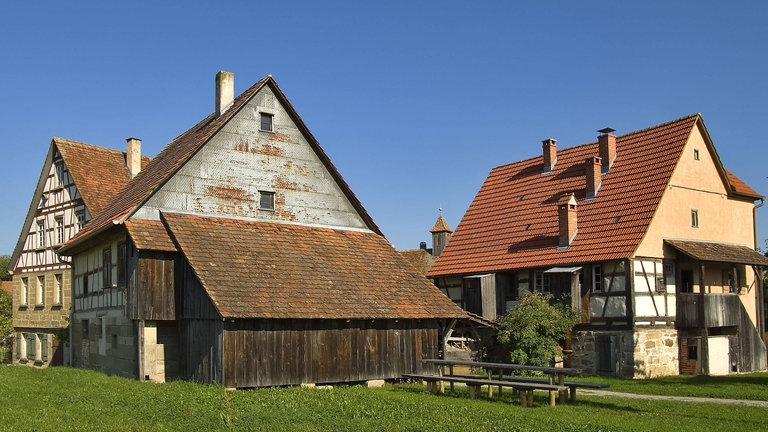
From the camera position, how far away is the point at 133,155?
124ft

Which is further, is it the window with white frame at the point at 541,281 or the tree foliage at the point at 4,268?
the tree foliage at the point at 4,268

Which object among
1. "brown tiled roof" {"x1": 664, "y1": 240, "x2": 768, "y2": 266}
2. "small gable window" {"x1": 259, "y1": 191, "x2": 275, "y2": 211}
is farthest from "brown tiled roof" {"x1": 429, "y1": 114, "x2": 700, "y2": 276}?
"small gable window" {"x1": 259, "y1": 191, "x2": 275, "y2": 211}

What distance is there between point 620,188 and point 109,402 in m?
21.5

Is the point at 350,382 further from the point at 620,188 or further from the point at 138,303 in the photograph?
the point at 620,188

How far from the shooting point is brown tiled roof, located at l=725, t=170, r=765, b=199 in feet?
113

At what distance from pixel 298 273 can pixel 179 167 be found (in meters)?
5.06

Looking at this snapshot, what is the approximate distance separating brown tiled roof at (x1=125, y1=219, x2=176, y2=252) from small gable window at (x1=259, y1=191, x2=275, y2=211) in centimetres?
381

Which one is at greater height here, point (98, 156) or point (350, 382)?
point (98, 156)

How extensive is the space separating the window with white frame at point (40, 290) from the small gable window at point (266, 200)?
17690 millimetres

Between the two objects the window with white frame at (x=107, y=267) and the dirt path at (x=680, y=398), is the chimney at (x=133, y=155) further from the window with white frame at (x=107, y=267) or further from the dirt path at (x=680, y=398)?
the dirt path at (x=680, y=398)

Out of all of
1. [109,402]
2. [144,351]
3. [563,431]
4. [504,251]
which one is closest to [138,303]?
[144,351]

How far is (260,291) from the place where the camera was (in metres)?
22.4

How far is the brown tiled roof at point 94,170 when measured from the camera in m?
35.3

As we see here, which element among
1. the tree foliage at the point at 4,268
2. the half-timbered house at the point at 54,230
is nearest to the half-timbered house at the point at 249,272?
the half-timbered house at the point at 54,230
